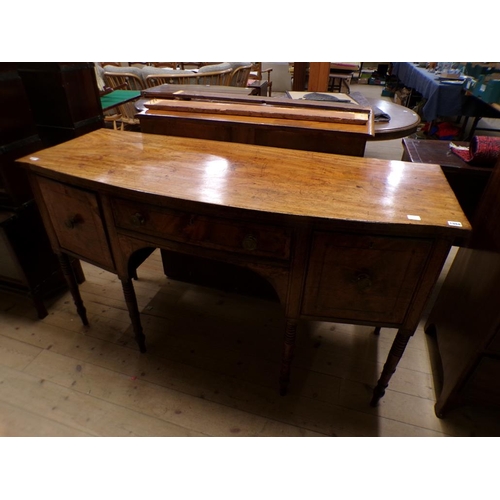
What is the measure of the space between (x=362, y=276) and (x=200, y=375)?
865mm

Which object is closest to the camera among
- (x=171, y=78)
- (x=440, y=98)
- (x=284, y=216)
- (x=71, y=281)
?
(x=284, y=216)

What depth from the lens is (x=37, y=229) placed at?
1551 millimetres

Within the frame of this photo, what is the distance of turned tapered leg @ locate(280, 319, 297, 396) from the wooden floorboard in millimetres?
89

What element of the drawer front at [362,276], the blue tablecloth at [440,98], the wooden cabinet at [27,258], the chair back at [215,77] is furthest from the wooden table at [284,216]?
the blue tablecloth at [440,98]

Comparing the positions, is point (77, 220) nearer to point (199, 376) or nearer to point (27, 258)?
point (27, 258)

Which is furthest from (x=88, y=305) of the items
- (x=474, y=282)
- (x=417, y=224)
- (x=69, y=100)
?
(x=474, y=282)

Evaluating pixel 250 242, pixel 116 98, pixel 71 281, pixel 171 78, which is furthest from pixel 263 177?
pixel 171 78

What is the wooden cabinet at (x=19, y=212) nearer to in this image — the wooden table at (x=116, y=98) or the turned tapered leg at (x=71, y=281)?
the turned tapered leg at (x=71, y=281)

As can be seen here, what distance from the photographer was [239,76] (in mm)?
3855

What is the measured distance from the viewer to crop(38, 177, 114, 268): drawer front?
1.12m

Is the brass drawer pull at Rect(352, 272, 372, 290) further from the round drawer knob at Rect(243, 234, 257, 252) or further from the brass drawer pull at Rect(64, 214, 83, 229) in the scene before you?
the brass drawer pull at Rect(64, 214, 83, 229)

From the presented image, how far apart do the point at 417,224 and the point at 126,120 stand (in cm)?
351

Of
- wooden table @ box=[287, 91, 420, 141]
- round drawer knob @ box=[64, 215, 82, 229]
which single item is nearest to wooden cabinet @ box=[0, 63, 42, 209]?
round drawer knob @ box=[64, 215, 82, 229]

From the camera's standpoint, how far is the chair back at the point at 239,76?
370cm
